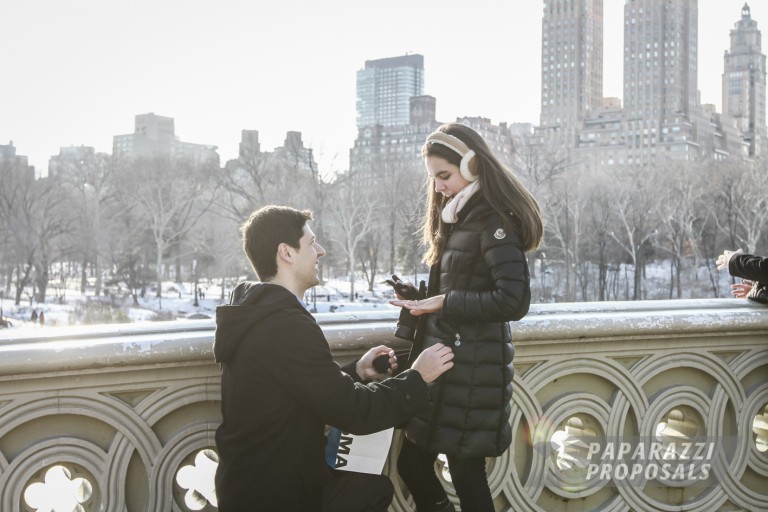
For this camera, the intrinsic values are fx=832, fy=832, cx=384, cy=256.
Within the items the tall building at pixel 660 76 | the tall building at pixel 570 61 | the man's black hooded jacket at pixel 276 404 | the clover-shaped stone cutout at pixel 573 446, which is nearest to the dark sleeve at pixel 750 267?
the clover-shaped stone cutout at pixel 573 446

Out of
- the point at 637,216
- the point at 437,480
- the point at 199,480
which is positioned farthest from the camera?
the point at 637,216

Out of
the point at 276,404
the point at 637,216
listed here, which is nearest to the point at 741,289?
the point at 276,404

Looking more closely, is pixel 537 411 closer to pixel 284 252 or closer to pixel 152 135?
pixel 284 252

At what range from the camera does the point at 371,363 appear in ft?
9.30

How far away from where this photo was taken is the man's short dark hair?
2607 millimetres

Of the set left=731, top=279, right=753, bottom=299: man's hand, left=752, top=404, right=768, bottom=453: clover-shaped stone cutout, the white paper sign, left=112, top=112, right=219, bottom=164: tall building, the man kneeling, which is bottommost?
left=752, top=404, right=768, bottom=453: clover-shaped stone cutout

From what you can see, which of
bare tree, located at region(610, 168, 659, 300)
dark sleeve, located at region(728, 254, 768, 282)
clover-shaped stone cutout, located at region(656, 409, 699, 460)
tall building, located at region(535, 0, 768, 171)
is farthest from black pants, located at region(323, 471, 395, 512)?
tall building, located at region(535, 0, 768, 171)

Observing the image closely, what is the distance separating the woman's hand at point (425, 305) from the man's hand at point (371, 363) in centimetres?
17

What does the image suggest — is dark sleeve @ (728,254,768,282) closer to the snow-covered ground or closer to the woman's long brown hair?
the woman's long brown hair

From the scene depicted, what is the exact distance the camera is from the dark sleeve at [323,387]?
7.79 feet

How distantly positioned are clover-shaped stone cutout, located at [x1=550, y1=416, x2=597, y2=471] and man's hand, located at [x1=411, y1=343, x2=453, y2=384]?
90 cm

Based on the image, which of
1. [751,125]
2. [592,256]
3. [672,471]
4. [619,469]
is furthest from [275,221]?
[751,125]

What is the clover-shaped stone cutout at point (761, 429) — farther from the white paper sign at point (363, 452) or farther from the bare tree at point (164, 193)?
the bare tree at point (164, 193)

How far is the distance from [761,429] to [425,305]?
2035mm
